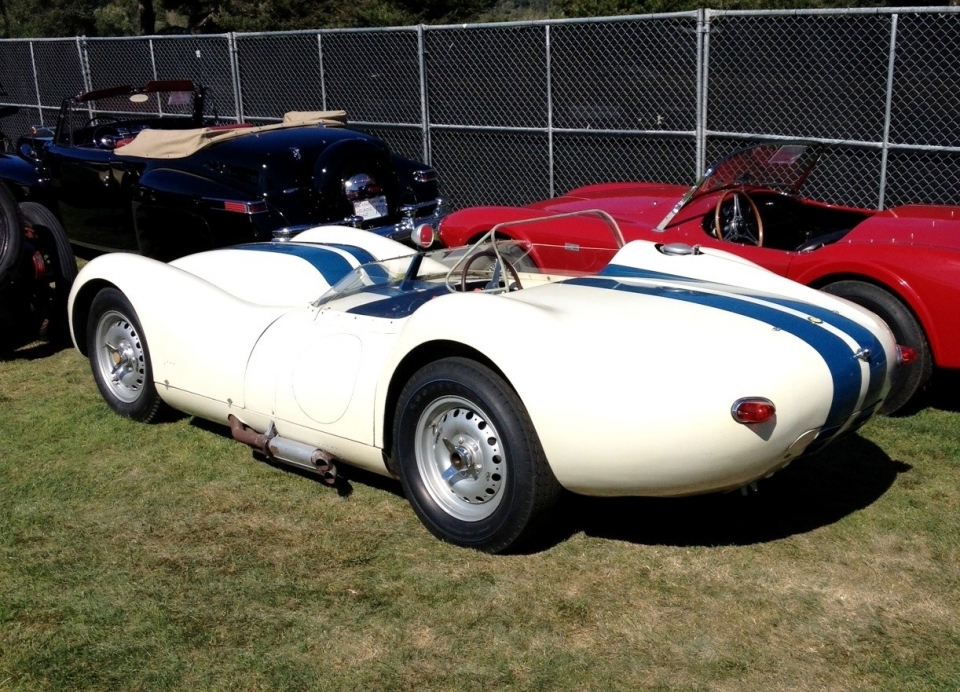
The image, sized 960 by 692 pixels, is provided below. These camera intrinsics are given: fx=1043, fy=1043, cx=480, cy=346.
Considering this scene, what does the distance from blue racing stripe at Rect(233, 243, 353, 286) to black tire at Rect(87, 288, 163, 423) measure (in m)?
0.85

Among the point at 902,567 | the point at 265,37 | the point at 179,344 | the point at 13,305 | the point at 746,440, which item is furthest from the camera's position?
the point at 265,37

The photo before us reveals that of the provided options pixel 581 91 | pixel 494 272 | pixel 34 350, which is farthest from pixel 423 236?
pixel 581 91

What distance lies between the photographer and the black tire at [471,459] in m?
3.71

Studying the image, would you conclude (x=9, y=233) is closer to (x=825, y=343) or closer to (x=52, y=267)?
(x=52, y=267)

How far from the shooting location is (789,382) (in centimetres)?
350

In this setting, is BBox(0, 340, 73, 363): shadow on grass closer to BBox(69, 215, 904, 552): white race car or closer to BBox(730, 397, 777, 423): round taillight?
BBox(69, 215, 904, 552): white race car

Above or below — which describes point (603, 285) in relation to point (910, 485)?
above

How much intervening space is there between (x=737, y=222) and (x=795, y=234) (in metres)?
0.46

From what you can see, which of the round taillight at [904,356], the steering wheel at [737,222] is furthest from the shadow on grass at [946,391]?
the round taillight at [904,356]

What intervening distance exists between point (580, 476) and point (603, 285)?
3.29ft

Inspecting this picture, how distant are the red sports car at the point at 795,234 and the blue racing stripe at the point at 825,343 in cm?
98

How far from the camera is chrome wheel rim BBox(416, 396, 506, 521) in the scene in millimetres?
3879

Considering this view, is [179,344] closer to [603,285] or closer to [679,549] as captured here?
[603,285]

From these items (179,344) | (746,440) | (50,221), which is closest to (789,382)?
(746,440)
